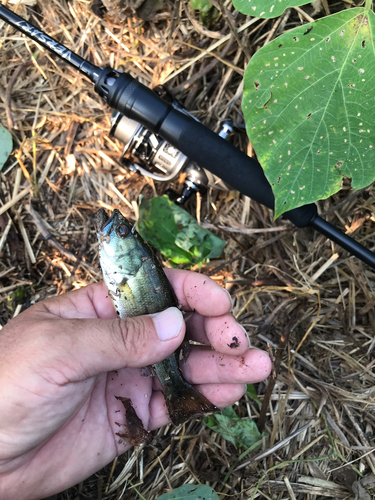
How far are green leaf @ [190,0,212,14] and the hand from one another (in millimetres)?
2185

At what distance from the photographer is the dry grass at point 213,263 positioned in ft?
9.57

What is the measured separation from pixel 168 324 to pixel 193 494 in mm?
1174

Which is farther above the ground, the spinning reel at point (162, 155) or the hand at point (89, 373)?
the spinning reel at point (162, 155)

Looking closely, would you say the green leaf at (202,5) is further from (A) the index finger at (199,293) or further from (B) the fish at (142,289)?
Answer: (A) the index finger at (199,293)

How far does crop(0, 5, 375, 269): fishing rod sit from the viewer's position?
2.70 m

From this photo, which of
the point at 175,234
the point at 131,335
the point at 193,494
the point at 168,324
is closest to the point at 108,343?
the point at 131,335

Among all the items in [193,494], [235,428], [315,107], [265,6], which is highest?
[265,6]

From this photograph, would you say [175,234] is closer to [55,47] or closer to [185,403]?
[185,403]

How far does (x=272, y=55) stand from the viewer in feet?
6.00

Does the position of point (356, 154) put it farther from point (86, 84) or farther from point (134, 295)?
point (86, 84)

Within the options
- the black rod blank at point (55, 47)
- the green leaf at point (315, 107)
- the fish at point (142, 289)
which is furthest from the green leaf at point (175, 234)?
the green leaf at point (315, 107)

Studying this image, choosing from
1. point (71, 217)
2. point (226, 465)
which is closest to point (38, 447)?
point (226, 465)

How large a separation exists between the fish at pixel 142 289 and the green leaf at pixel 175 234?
2.56ft

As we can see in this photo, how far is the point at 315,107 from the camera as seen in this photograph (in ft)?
6.10
